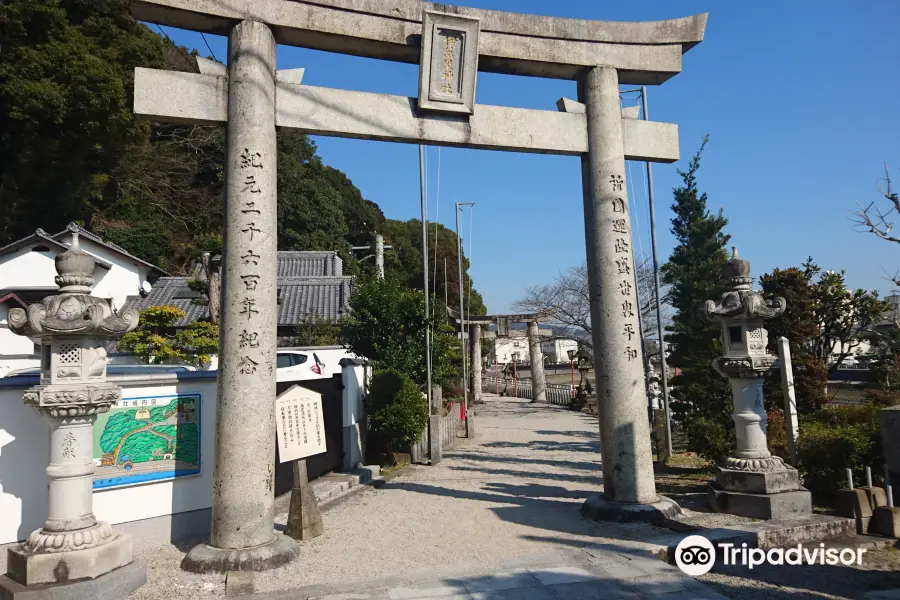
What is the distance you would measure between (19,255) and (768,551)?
65.8ft

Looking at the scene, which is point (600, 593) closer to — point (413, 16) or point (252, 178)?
point (252, 178)

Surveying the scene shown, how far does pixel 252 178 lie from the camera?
20.9 feet

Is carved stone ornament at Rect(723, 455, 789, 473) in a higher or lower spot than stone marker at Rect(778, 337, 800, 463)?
lower

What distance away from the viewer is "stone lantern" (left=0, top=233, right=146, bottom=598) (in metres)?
4.88

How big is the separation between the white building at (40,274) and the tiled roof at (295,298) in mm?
614

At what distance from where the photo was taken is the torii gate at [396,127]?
6023 millimetres

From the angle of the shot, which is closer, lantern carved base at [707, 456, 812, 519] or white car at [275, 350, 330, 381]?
lantern carved base at [707, 456, 812, 519]

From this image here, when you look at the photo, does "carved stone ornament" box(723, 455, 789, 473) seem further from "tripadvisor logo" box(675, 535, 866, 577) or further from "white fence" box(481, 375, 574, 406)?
"white fence" box(481, 375, 574, 406)

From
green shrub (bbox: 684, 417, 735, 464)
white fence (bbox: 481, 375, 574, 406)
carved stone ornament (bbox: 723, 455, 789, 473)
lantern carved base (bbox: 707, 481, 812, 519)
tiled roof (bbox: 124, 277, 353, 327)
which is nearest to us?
lantern carved base (bbox: 707, 481, 812, 519)

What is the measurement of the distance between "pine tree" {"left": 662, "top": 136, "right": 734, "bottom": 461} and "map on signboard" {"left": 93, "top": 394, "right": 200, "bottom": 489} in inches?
314

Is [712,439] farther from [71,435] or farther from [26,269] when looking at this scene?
[26,269]

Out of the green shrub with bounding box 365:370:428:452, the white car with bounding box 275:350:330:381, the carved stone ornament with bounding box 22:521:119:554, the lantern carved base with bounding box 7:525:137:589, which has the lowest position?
the lantern carved base with bounding box 7:525:137:589

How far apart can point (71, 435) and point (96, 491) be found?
1.21 m

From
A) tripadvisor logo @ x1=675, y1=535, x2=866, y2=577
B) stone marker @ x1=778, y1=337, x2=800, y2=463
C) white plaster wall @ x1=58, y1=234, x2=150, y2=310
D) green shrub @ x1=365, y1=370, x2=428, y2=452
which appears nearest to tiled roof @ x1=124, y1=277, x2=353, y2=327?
white plaster wall @ x1=58, y1=234, x2=150, y2=310
